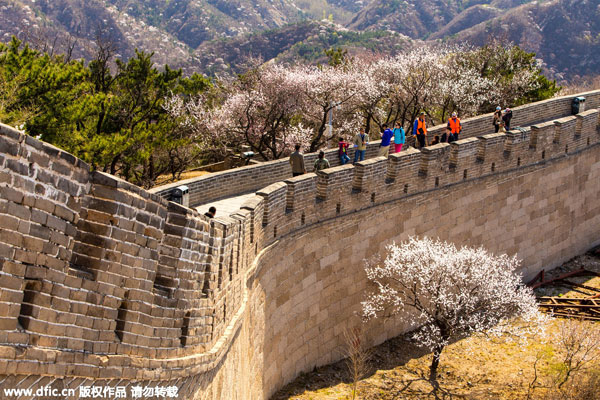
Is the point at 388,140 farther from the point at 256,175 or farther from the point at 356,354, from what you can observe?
the point at 356,354

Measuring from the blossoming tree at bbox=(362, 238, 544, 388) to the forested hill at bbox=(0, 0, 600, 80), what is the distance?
194 feet

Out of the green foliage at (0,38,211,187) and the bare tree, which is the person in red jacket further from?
the green foliage at (0,38,211,187)

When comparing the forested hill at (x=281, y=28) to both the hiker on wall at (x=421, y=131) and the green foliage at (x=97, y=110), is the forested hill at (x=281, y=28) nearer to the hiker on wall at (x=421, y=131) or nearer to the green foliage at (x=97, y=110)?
the green foliage at (x=97, y=110)

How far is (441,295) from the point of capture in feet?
48.3

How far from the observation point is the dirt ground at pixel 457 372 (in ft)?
43.3

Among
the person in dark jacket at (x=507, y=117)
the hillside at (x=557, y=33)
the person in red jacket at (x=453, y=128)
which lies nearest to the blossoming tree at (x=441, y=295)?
the person in red jacket at (x=453, y=128)

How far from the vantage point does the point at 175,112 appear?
24.5 metres

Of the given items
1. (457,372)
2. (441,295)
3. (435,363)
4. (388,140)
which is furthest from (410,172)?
(457,372)

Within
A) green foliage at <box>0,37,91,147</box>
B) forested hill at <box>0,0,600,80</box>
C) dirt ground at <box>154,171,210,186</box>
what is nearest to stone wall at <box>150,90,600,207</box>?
green foliage at <box>0,37,91,147</box>

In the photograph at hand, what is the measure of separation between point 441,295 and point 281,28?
92.6 metres

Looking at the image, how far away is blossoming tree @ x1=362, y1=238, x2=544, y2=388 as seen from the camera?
14826 millimetres

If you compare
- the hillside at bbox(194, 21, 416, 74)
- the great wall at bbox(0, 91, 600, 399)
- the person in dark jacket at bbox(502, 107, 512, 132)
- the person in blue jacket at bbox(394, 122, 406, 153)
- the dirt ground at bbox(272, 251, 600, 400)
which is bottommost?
the dirt ground at bbox(272, 251, 600, 400)

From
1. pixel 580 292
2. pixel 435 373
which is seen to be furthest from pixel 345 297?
pixel 580 292

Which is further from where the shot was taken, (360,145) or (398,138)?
(398,138)
